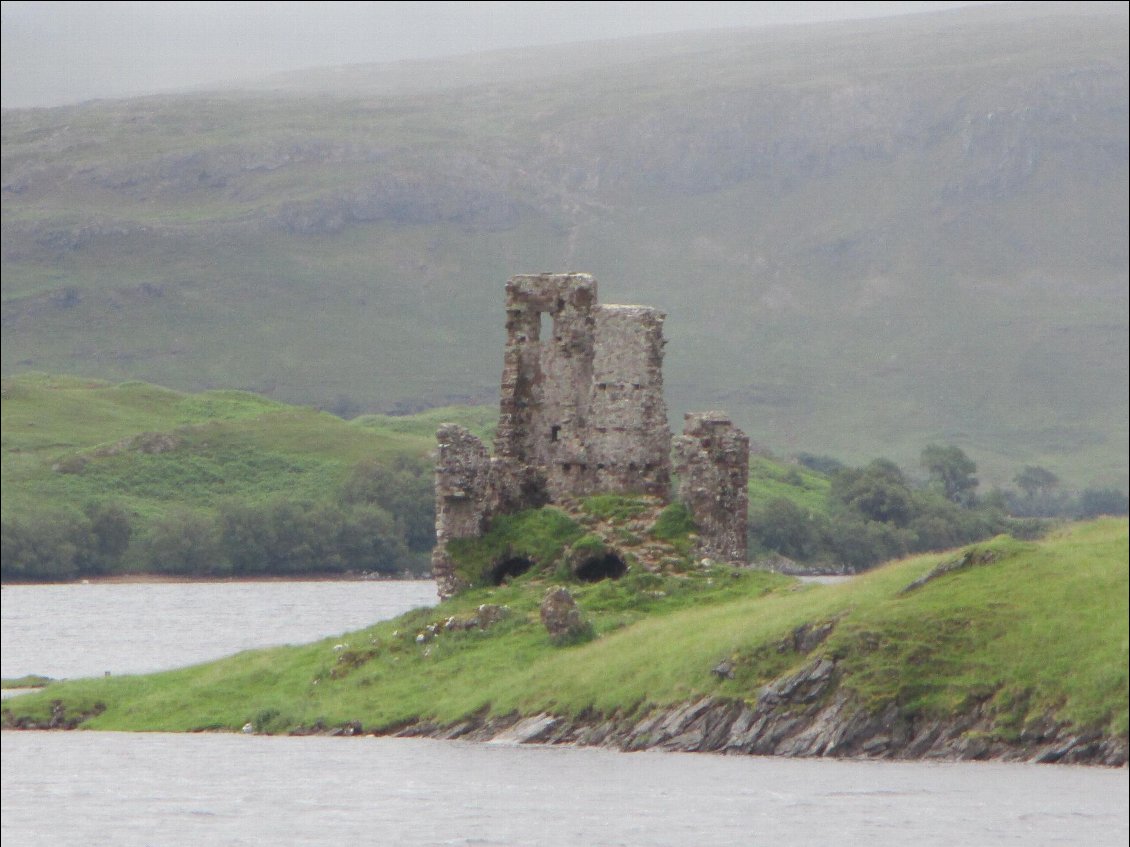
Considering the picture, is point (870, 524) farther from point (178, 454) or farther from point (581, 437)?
point (178, 454)

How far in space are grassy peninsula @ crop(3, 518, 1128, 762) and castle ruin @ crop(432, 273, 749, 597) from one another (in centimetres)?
224

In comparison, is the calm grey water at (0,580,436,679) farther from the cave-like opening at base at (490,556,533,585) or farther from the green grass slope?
the green grass slope

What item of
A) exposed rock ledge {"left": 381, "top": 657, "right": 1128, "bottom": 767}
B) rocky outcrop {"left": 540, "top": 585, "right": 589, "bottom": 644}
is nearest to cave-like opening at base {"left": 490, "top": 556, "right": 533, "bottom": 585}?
rocky outcrop {"left": 540, "top": 585, "right": 589, "bottom": 644}

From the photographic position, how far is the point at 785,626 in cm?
4122

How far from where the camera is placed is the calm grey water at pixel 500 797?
30562 mm

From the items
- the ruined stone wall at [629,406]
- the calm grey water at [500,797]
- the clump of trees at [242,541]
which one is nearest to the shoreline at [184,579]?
the clump of trees at [242,541]

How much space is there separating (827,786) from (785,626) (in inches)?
277

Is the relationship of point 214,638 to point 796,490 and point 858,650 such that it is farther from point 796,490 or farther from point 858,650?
point 796,490

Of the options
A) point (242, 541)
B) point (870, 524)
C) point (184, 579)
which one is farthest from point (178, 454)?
point (870, 524)

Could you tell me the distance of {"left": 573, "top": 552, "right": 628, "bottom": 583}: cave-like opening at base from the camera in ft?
169

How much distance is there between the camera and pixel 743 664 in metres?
40.6

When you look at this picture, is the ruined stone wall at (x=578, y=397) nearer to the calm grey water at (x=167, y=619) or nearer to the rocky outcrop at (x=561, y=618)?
the rocky outcrop at (x=561, y=618)

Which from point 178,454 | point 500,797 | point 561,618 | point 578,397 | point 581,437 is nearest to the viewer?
point 500,797

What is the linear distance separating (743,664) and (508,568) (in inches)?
531
